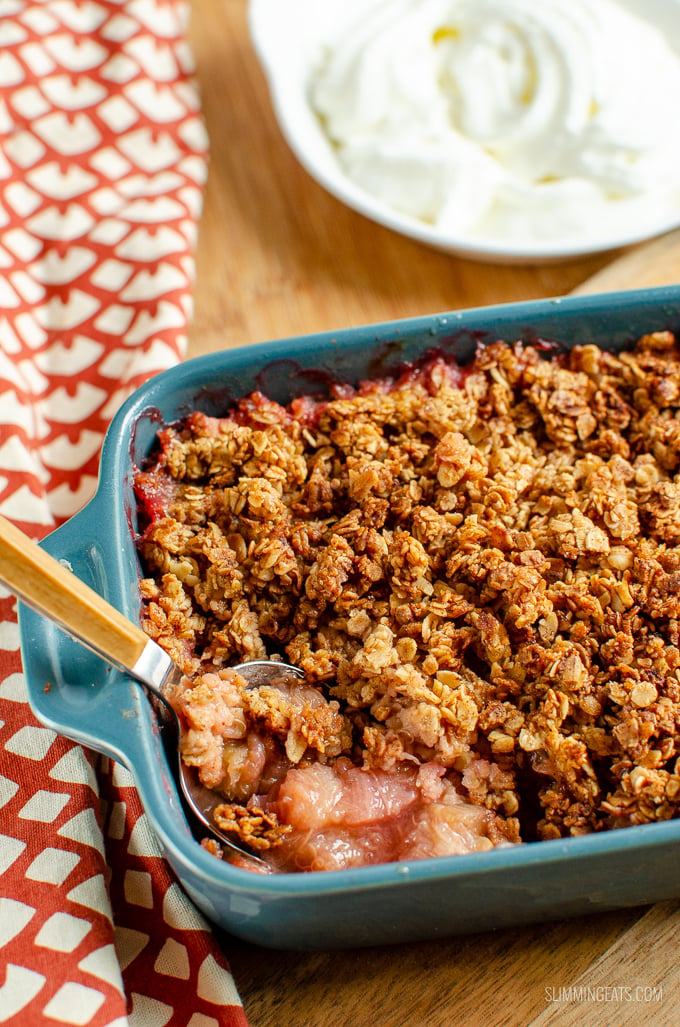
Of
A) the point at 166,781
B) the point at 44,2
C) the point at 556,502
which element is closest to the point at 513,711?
the point at 556,502

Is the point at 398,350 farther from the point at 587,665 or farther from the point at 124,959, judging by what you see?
the point at 124,959

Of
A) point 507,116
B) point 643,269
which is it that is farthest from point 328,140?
point 643,269

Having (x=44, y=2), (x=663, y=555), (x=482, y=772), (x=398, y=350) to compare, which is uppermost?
(x=44, y=2)

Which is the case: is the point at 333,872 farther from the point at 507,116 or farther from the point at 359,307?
the point at 507,116

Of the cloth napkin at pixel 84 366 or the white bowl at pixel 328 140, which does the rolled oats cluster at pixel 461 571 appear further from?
the white bowl at pixel 328 140

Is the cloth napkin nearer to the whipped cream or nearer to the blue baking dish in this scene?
the blue baking dish

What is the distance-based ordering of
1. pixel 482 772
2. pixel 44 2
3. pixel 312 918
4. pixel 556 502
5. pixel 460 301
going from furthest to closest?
1. pixel 44 2
2. pixel 460 301
3. pixel 556 502
4. pixel 482 772
5. pixel 312 918

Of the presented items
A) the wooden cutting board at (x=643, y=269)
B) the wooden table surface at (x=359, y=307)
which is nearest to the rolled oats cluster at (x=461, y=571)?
the wooden table surface at (x=359, y=307)
